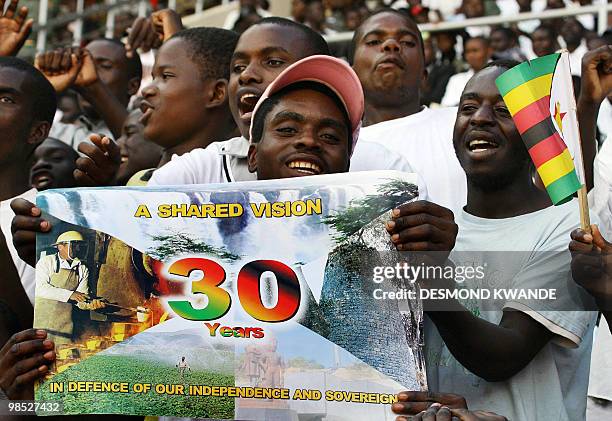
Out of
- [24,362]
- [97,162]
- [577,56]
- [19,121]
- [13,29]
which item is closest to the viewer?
[24,362]

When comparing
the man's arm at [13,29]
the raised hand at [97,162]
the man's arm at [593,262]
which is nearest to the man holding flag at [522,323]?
the man's arm at [593,262]

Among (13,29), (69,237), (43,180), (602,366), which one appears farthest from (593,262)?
(13,29)

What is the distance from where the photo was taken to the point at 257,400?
9.00 ft

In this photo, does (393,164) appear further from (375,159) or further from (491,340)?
(491,340)

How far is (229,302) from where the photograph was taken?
2.80 m

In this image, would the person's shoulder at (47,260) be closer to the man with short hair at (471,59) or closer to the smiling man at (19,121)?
the smiling man at (19,121)

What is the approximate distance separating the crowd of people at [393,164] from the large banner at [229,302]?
75mm

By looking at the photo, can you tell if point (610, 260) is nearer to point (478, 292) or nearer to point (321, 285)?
point (478, 292)

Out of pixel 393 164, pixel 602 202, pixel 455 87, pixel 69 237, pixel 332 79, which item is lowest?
pixel 69 237

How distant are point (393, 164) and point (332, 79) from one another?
35 cm

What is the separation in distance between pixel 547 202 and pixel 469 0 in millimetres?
5469

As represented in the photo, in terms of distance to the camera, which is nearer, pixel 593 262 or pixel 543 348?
pixel 593 262

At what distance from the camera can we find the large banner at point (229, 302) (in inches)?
106

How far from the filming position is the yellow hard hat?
2998 millimetres
